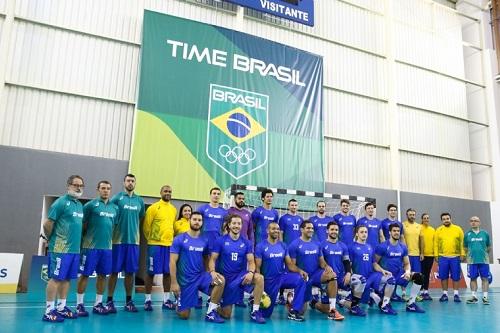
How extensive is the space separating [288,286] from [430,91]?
13.7m

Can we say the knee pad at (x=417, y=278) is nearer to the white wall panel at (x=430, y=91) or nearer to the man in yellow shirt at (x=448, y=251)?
the man in yellow shirt at (x=448, y=251)

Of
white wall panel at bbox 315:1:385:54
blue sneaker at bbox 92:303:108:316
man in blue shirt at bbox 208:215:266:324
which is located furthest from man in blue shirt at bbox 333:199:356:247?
white wall panel at bbox 315:1:385:54

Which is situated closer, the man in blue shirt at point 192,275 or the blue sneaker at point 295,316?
the man in blue shirt at point 192,275

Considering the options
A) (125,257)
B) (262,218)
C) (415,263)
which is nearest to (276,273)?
(262,218)

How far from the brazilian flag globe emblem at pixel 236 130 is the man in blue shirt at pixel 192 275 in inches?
247

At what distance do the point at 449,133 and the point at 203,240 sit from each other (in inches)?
564

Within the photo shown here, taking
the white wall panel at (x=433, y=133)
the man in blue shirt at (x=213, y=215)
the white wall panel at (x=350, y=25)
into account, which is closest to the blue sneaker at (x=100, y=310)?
the man in blue shirt at (x=213, y=215)

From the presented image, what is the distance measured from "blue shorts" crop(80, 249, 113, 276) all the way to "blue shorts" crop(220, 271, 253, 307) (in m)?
1.62

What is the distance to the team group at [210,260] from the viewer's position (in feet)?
17.0

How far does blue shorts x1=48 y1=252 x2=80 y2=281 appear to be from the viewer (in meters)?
4.99

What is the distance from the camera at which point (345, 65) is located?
1516 centimetres

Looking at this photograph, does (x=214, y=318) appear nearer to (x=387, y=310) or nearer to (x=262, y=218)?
(x=262, y=218)

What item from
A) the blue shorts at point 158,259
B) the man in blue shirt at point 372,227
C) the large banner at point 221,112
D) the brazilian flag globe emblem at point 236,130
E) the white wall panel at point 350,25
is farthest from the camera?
the white wall panel at point 350,25

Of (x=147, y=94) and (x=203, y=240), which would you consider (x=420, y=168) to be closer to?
(x=147, y=94)
